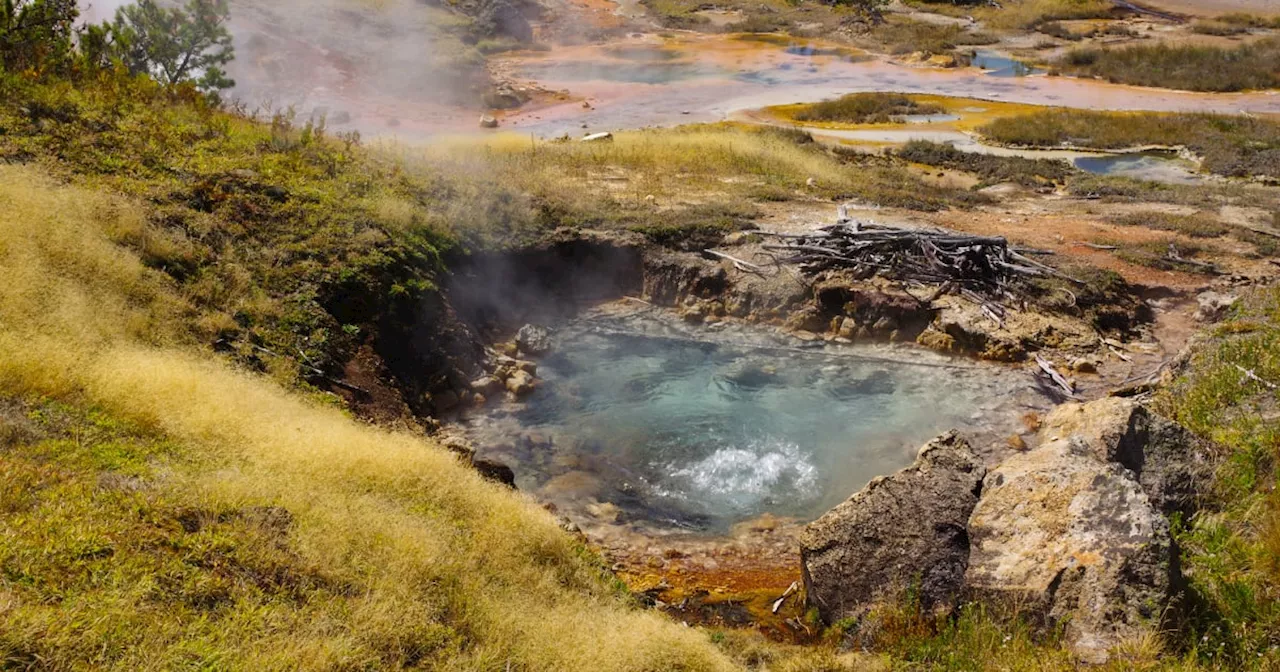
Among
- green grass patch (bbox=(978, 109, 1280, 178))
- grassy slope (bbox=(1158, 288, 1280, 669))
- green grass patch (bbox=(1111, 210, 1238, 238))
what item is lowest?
Result: grassy slope (bbox=(1158, 288, 1280, 669))

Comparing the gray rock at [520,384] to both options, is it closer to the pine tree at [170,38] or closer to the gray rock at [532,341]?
the gray rock at [532,341]

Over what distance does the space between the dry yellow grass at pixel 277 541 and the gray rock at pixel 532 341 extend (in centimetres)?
438

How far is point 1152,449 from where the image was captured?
5.86 m

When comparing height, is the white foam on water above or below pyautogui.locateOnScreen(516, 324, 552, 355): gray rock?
below

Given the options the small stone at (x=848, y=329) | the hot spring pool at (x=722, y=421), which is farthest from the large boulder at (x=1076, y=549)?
the small stone at (x=848, y=329)

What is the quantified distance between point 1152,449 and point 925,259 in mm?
6640

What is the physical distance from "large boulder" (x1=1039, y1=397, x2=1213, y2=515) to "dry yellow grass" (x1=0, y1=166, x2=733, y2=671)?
3.11 meters

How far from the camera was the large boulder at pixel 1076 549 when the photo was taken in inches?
172

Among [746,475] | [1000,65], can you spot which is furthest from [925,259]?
[1000,65]

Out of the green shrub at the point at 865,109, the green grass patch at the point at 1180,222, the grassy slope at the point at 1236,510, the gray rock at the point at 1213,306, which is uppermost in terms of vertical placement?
the green shrub at the point at 865,109

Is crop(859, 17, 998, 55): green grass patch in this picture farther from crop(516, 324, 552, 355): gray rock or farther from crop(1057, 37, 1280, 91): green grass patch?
crop(516, 324, 552, 355): gray rock

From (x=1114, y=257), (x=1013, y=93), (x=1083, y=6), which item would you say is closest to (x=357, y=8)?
(x=1013, y=93)

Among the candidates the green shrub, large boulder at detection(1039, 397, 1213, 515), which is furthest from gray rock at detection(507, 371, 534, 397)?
the green shrub

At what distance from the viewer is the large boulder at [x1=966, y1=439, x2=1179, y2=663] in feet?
14.3
